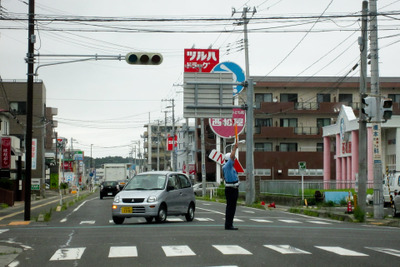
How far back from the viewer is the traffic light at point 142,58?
64.4 feet

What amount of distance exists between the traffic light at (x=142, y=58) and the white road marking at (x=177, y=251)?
9.91 m

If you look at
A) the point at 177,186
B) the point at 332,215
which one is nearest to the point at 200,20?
the point at 177,186

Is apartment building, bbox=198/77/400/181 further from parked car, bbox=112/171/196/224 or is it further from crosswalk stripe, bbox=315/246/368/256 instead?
crosswalk stripe, bbox=315/246/368/256

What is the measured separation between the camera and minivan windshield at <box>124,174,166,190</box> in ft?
59.6

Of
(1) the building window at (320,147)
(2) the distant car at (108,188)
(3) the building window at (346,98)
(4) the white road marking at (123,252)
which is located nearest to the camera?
(4) the white road marking at (123,252)

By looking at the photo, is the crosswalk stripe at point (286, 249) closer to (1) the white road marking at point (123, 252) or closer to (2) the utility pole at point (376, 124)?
(1) the white road marking at point (123, 252)

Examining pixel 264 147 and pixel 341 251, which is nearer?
pixel 341 251

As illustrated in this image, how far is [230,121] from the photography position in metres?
36.9

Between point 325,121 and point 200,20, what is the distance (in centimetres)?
4852

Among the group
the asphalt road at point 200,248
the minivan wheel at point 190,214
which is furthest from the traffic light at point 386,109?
the minivan wheel at point 190,214

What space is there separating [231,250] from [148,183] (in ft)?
27.4

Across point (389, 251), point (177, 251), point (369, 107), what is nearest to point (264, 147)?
point (369, 107)

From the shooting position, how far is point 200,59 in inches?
1518

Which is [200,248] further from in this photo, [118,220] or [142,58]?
[142,58]
